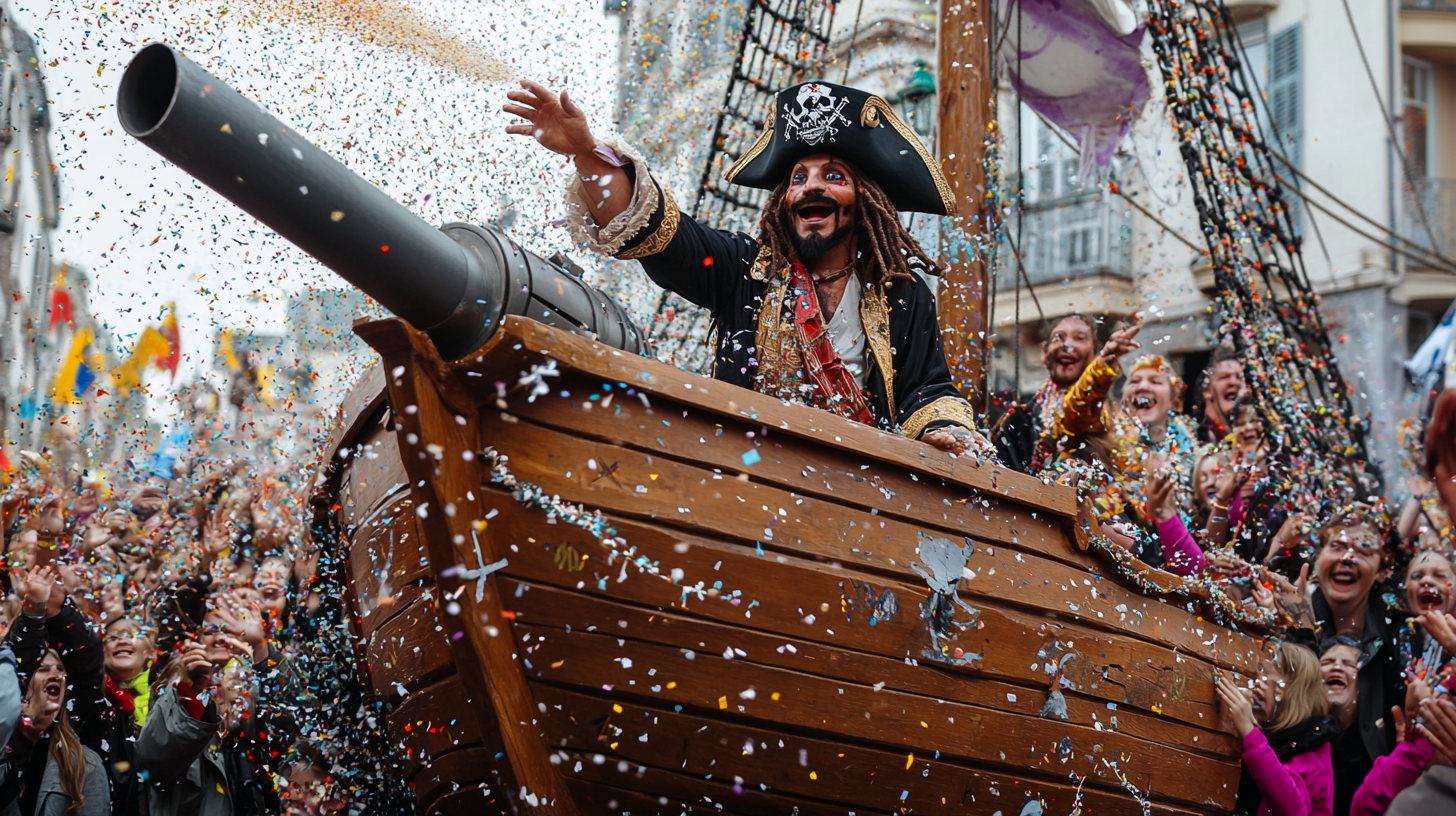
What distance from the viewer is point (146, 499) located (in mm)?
5848

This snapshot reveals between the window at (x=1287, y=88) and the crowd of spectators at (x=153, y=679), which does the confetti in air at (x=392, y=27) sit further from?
the window at (x=1287, y=88)

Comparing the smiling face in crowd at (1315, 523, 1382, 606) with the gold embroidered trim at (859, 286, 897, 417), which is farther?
the smiling face in crowd at (1315, 523, 1382, 606)

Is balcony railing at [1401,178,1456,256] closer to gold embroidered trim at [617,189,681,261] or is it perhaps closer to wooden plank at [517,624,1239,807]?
wooden plank at [517,624,1239,807]

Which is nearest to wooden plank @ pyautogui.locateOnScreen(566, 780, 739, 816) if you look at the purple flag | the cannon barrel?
the cannon barrel

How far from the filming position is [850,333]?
3549 millimetres

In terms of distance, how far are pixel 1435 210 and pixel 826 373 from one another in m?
12.7

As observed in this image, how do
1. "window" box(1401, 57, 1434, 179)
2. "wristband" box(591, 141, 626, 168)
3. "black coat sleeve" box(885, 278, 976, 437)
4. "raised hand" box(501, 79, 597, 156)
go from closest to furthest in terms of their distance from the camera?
"raised hand" box(501, 79, 597, 156), "wristband" box(591, 141, 626, 168), "black coat sleeve" box(885, 278, 976, 437), "window" box(1401, 57, 1434, 179)

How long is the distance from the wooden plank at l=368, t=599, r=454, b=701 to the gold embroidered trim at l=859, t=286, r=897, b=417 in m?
1.37

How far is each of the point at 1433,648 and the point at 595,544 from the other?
3.16 meters

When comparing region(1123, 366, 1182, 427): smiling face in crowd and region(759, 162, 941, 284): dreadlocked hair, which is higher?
region(1123, 366, 1182, 427): smiling face in crowd

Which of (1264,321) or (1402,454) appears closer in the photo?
(1264,321)

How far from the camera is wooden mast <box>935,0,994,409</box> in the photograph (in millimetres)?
5086

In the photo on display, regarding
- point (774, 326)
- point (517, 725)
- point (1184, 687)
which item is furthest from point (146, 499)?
point (1184, 687)

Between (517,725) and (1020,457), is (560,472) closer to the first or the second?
(517,725)
